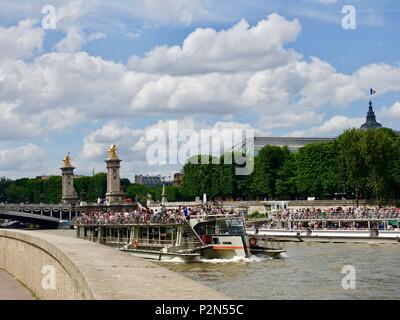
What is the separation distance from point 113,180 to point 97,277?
123 metres

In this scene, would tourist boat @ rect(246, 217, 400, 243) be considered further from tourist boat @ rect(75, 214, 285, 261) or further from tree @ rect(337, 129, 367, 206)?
tourist boat @ rect(75, 214, 285, 261)

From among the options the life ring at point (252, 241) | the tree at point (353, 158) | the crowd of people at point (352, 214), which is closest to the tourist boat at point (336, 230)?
the crowd of people at point (352, 214)

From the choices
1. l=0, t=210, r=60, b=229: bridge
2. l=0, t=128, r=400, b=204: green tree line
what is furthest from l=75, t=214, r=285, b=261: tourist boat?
l=0, t=210, r=60, b=229: bridge

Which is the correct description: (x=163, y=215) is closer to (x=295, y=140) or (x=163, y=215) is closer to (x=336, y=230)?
(x=336, y=230)

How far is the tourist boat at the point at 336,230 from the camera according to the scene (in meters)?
63.8

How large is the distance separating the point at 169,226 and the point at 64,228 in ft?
273

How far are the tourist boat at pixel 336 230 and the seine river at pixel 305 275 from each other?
7734 millimetres

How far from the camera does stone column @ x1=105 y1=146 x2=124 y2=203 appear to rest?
439 feet

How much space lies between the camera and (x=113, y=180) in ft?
450

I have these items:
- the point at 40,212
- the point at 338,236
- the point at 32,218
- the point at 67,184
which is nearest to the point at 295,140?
the point at 67,184

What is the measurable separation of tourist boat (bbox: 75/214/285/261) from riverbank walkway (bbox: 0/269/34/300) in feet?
63.4

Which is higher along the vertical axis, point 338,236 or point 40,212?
point 40,212

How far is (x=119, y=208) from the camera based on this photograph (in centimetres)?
13050

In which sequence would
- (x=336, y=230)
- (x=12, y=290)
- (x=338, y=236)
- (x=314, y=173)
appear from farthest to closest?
(x=314, y=173)
(x=336, y=230)
(x=338, y=236)
(x=12, y=290)
